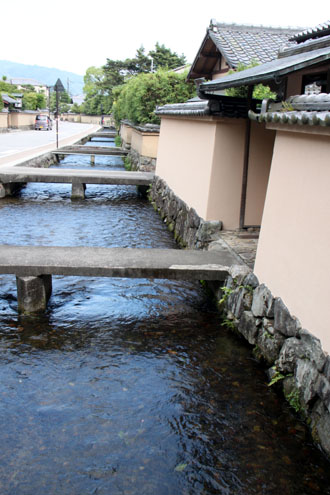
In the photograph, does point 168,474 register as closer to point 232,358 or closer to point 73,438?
point 73,438

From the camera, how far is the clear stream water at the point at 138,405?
4070 millimetres

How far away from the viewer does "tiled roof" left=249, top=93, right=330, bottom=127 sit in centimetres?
440

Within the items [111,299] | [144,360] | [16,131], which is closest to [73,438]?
[144,360]

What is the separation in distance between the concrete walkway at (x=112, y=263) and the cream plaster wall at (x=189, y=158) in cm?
223

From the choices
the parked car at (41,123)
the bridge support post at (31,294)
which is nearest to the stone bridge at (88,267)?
the bridge support post at (31,294)

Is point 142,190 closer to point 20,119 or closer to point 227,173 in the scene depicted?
point 227,173

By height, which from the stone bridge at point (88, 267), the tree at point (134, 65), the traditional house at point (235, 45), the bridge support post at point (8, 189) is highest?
the tree at point (134, 65)

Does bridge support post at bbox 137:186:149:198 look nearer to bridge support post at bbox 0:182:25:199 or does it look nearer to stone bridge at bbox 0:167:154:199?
stone bridge at bbox 0:167:154:199

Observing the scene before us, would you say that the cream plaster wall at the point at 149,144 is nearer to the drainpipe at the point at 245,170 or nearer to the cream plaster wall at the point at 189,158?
the cream plaster wall at the point at 189,158

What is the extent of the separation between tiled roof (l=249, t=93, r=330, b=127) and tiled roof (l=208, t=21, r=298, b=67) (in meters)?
9.22

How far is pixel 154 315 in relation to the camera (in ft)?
24.0

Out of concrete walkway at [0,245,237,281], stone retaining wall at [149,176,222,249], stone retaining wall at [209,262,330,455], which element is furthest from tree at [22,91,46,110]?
stone retaining wall at [209,262,330,455]

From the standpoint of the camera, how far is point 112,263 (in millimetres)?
7109

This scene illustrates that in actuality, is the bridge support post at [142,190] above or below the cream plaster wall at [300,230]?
below
